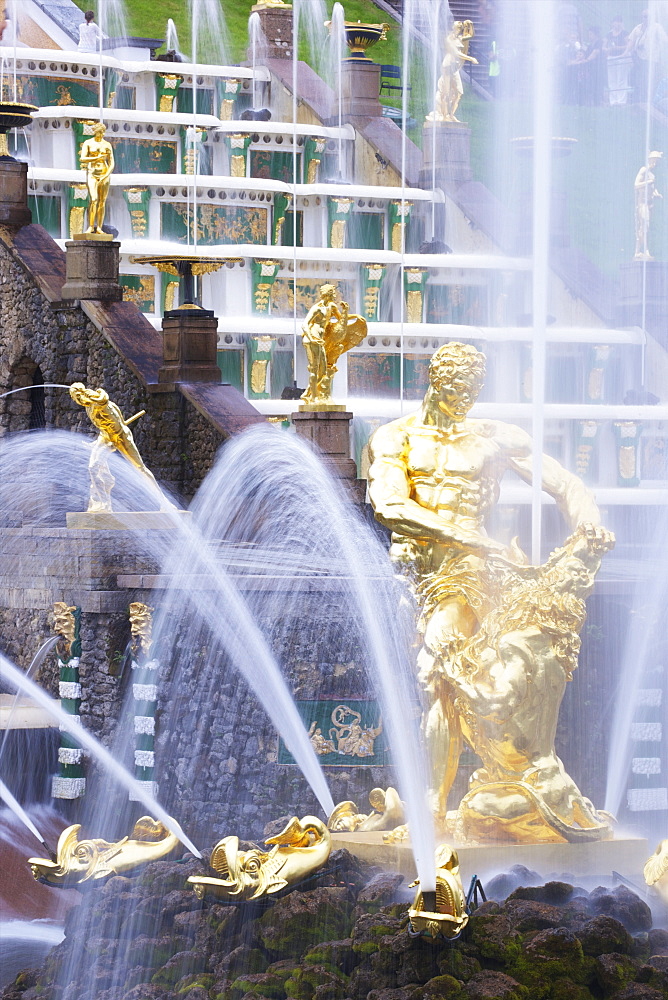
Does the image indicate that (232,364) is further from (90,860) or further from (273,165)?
(90,860)

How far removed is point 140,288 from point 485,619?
12.9 meters

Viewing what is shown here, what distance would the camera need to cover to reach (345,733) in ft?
50.8

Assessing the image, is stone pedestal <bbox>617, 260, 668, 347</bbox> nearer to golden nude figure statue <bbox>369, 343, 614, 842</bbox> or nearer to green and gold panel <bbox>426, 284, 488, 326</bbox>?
green and gold panel <bbox>426, 284, 488, 326</bbox>

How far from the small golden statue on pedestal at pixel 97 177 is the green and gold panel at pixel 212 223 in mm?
2062

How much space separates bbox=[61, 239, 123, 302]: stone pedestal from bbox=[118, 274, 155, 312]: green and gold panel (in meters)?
2.11

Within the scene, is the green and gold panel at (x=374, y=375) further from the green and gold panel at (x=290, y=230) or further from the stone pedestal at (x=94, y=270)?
the stone pedestal at (x=94, y=270)

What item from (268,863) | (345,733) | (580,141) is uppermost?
(580,141)

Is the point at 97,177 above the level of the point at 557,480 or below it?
above

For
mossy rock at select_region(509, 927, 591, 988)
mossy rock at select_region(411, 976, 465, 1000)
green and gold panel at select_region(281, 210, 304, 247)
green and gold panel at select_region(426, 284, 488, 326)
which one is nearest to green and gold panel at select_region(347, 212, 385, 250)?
green and gold panel at select_region(281, 210, 304, 247)

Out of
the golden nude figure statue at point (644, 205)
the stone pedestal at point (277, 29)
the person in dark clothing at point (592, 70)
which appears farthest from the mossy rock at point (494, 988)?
the person in dark clothing at point (592, 70)

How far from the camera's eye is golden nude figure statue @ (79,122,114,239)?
21688 mm

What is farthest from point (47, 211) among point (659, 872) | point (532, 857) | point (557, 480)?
point (659, 872)

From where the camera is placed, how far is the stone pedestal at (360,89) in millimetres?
28219

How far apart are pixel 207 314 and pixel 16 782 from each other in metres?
5.21
